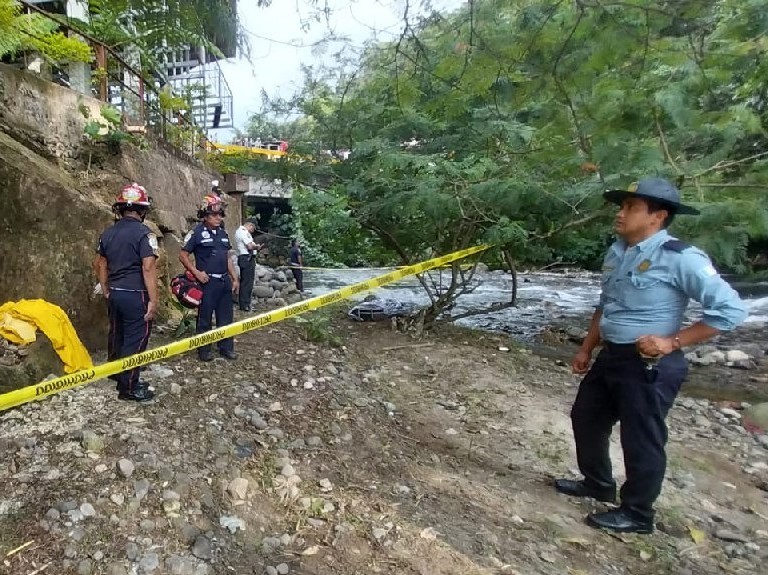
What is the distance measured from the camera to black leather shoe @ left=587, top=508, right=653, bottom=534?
294cm

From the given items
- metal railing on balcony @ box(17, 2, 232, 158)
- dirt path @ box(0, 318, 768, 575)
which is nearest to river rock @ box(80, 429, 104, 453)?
dirt path @ box(0, 318, 768, 575)

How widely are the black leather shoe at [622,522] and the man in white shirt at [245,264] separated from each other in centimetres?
711

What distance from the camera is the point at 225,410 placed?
402cm

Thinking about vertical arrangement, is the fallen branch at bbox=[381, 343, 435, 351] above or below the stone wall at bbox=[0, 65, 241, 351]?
below

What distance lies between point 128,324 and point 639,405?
327 centimetres

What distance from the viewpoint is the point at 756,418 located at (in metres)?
5.61

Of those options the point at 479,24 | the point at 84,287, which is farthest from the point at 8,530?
the point at 479,24

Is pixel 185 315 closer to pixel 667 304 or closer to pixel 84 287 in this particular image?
pixel 84 287

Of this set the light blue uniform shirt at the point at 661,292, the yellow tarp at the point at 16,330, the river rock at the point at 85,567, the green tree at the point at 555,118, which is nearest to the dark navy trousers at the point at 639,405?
the light blue uniform shirt at the point at 661,292

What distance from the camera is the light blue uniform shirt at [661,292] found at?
2543mm

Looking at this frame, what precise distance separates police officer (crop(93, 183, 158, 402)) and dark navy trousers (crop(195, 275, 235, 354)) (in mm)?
1238

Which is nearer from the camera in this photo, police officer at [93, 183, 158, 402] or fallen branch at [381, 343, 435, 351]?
police officer at [93, 183, 158, 402]

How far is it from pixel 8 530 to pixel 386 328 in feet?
20.4

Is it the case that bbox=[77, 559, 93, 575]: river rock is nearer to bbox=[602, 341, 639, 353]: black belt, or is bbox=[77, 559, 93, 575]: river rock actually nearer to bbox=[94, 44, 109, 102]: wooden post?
bbox=[602, 341, 639, 353]: black belt
